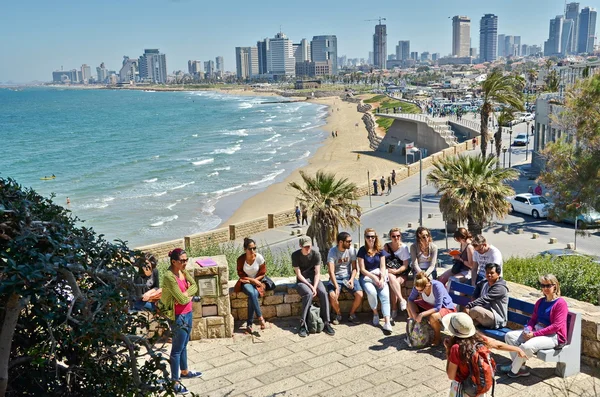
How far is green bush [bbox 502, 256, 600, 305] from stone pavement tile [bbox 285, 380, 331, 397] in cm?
420

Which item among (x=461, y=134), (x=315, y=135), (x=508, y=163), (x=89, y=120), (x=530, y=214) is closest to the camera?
(x=530, y=214)

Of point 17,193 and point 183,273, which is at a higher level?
point 17,193

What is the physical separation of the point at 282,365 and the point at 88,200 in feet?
125

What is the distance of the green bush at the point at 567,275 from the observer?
342 inches

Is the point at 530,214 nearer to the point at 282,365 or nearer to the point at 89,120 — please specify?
the point at 282,365

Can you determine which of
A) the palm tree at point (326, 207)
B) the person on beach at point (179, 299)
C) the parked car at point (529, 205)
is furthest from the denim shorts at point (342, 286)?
the parked car at point (529, 205)

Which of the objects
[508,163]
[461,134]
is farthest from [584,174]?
[461,134]

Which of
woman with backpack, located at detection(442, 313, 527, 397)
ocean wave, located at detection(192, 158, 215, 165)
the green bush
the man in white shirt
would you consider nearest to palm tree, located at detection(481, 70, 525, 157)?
the green bush

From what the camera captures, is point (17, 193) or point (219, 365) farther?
point (219, 365)

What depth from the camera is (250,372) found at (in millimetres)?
6965

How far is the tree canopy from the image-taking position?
140 inches

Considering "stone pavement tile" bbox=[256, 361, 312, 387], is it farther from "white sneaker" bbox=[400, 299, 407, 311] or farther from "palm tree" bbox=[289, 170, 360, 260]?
"palm tree" bbox=[289, 170, 360, 260]

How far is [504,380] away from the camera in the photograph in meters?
6.45

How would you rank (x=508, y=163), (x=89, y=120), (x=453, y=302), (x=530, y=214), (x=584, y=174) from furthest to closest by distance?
(x=89, y=120), (x=508, y=163), (x=530, y=214), (x=584, y=174), (x=453, y=302)
